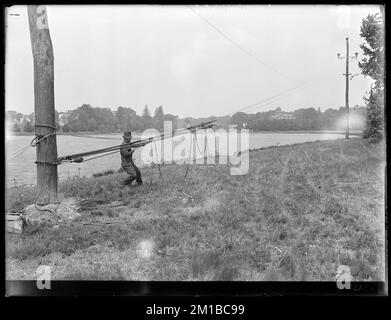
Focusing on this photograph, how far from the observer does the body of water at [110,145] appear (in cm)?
248

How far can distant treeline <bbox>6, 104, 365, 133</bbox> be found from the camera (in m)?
2.43

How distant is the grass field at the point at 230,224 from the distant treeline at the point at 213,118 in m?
0.21

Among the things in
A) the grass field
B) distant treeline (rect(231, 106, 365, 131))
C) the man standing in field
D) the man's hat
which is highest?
distant treeline (rect(231, 106, 365, 131))

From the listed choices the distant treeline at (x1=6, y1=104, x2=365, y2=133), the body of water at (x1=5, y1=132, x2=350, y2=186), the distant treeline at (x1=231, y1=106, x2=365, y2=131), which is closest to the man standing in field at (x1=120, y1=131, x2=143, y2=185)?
the body of water at (x1=5, y1=132, x2=350, y2=186)

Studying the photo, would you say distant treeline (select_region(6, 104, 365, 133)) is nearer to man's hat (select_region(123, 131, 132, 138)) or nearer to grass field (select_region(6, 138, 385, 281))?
man's hat (select_region(123, 131, 132, 138))

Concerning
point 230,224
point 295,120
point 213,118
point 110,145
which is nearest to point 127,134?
point 110,145

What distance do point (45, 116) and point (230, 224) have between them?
1861mm

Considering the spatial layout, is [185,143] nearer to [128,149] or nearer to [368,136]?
[128,149]

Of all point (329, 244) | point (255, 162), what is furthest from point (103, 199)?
point (329, 244)

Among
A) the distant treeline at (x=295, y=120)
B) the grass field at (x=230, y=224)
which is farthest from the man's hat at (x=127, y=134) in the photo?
the distant treeline at (x=295, y=120)

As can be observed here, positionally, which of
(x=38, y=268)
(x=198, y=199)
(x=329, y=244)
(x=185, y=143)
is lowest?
(x=38, y=268)

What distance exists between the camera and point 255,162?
250cm

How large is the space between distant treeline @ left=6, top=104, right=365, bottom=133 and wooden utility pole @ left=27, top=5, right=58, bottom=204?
0.11 m
